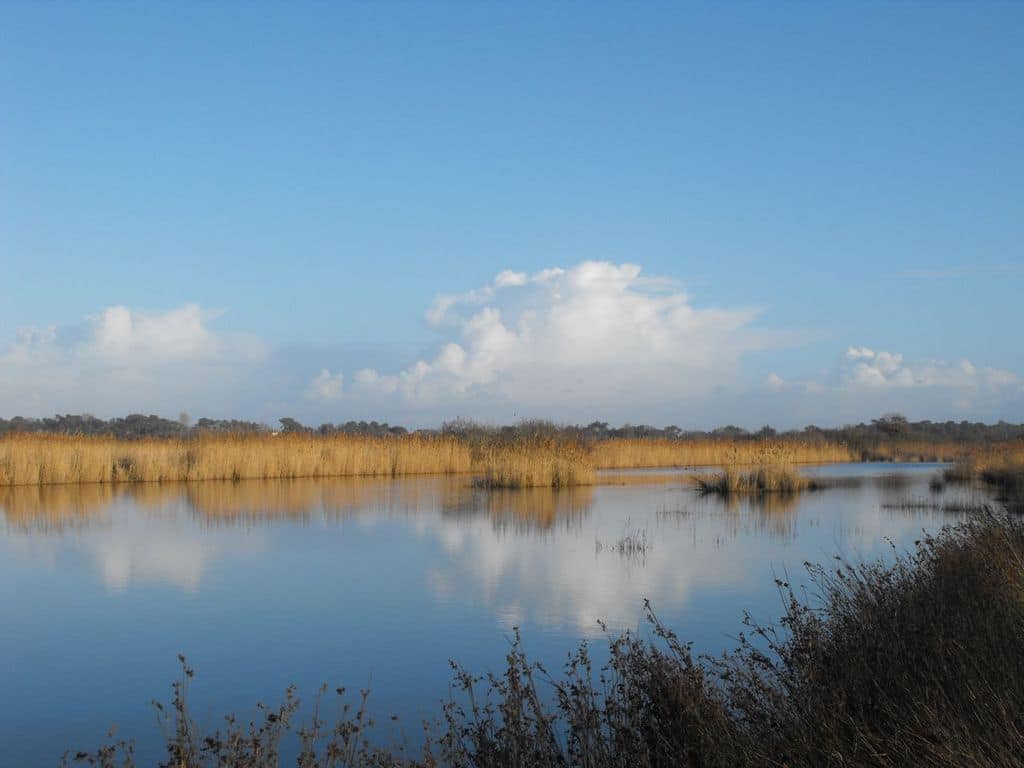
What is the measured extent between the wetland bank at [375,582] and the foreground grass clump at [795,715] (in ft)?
0.25

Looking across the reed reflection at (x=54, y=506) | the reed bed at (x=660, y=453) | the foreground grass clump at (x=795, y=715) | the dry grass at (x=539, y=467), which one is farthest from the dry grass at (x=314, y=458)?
the foreground grass clump at (x=795, y=715)

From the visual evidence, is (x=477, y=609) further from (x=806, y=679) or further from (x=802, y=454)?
(x=802, y=454)

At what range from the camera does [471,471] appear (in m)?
25.1

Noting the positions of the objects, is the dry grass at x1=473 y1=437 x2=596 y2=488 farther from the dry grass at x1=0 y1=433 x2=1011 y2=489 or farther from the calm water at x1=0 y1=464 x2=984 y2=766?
the calm water at x1=0 y1=464 x2=984 y2=766

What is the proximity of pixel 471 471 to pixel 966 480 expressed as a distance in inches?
461

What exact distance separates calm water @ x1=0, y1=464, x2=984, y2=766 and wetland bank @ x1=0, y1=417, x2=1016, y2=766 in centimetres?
3

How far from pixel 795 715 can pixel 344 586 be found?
5813mm

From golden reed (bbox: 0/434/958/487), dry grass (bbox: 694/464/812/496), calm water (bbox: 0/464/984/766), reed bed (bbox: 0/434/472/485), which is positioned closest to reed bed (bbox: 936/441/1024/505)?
calm water (bbox: 0/464/984/766)

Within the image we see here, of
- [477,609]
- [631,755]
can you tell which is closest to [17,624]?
[477,609]

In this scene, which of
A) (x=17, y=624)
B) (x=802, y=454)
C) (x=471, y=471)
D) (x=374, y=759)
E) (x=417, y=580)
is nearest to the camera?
(x=374, y=759)

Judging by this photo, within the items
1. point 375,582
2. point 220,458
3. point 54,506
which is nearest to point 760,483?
point 375,582

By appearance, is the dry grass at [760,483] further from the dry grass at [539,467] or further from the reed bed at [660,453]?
the reed bed at [660,453]

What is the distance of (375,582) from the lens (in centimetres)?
890

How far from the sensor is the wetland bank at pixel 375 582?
5.29 metres
